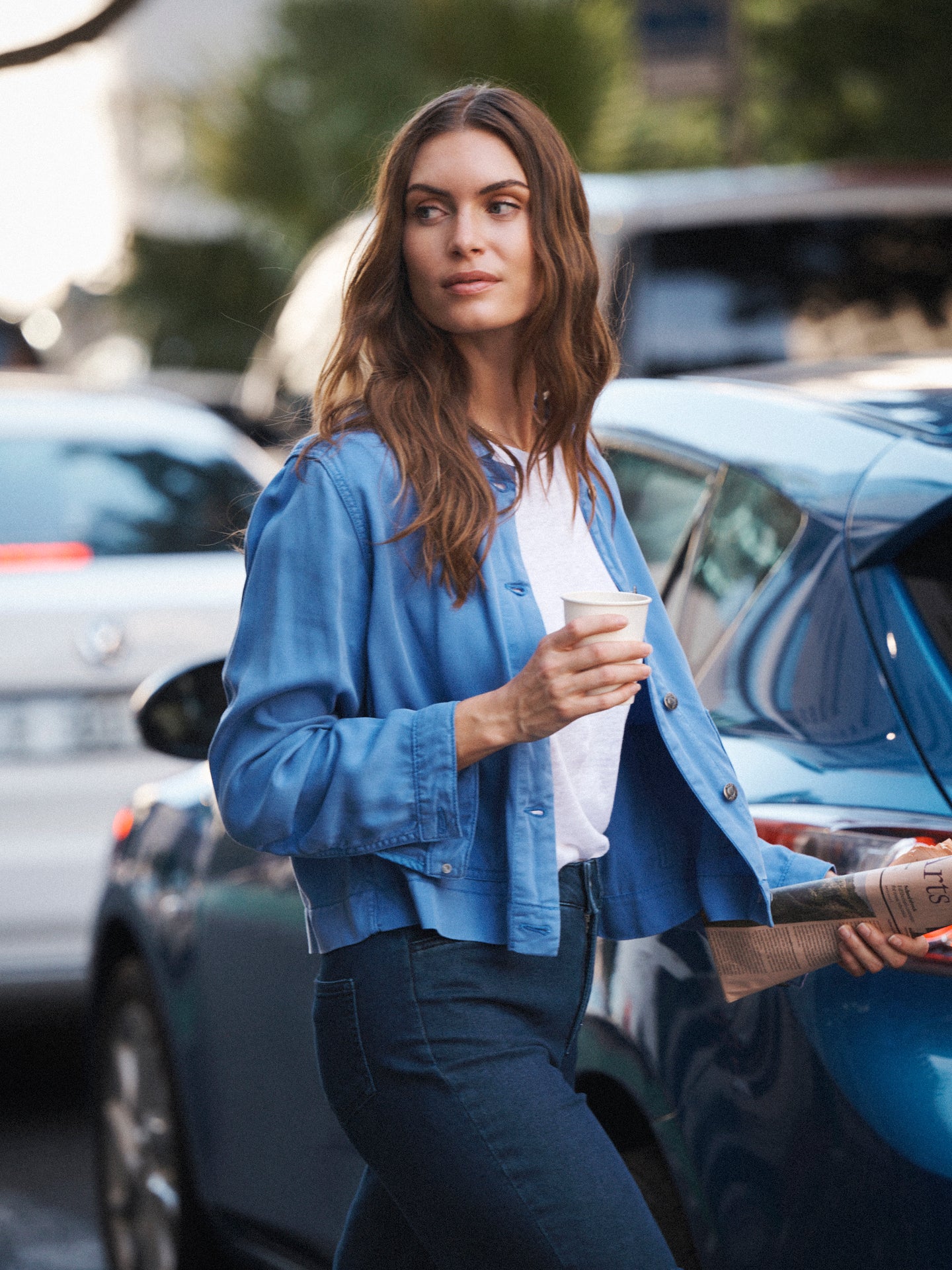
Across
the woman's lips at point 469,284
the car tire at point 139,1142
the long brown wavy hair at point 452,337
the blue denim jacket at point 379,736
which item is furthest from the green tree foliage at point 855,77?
the blue denim jacket at point 379,736

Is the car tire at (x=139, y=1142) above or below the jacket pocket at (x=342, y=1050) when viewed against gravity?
below

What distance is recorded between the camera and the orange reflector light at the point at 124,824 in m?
3.90

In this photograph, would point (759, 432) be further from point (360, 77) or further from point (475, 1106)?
point (360, 77)

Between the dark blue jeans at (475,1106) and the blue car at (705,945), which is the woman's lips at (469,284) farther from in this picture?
the dark blue jeans at (475,1106)

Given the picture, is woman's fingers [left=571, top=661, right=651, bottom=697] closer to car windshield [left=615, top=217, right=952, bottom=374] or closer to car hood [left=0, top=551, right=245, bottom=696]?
car hood [left=0, top=551, right=245, bottom=696]

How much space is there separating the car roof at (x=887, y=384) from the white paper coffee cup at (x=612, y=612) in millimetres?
606

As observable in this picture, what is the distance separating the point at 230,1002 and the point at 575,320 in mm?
1494

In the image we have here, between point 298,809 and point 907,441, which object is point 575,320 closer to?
point 907,441

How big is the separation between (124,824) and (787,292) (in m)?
3.07

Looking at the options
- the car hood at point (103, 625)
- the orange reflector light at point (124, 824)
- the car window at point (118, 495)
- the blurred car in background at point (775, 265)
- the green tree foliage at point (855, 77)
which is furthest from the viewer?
the green tree foliage at point (855, 77)

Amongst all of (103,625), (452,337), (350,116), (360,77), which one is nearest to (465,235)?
(452,337)

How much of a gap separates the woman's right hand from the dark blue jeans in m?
0.23

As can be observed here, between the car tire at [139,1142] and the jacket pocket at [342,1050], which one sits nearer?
the jacket pocket at [342,1050]

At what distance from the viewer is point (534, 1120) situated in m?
1.95
